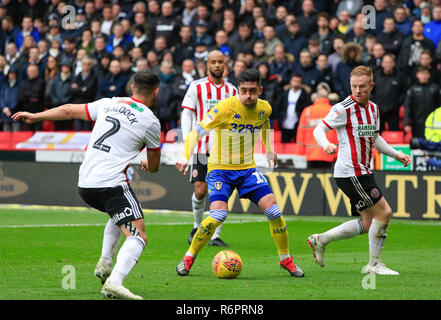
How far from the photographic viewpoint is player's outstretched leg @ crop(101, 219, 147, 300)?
6959 mm

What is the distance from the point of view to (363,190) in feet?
30.1

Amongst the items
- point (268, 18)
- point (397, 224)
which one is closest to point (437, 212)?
point (397, 224)

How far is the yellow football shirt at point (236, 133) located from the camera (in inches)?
363

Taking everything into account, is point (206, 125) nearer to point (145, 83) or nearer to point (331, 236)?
point (145, 83)

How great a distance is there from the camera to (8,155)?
2011cm

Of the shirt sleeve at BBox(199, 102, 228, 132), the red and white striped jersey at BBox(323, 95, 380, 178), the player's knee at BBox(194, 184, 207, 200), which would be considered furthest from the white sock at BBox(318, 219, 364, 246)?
the player's knee at BBox(194, 184, 207, 200)

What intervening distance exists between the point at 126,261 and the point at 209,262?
306 cm

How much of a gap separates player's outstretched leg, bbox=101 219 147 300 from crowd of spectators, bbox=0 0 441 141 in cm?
937

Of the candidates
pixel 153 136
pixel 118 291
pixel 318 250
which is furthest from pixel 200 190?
pixel 118 291

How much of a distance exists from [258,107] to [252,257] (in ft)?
7.43

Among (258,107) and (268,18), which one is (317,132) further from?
(268,18)

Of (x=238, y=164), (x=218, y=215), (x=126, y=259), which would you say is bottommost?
(x=126, y=259)

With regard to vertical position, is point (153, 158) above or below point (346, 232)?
above

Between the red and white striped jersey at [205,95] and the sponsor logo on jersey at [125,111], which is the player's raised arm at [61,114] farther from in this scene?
the red and white striped jersey at [205,95]
